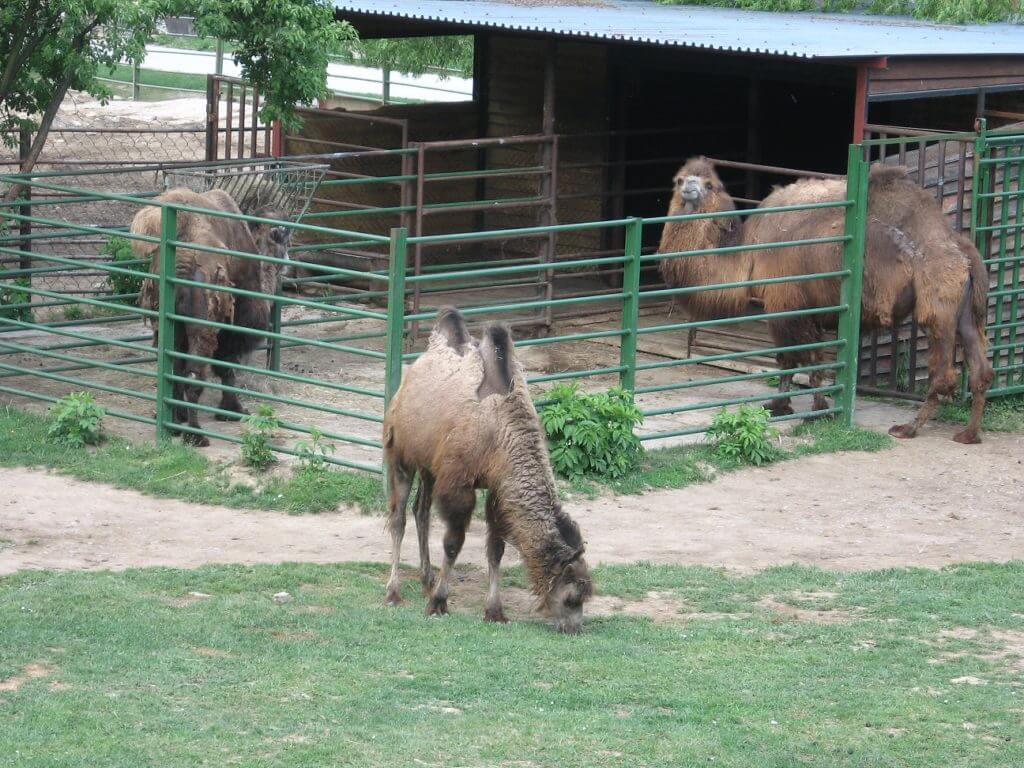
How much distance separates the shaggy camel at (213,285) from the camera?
9867mm

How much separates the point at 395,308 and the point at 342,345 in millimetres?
1706

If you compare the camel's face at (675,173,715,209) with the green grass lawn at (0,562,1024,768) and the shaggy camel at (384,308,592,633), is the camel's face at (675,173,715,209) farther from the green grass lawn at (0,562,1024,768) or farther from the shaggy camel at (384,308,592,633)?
the shaggy camel at (384,308,592,633)

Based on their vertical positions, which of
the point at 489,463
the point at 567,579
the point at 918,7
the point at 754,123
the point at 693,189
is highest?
the point at 918,7

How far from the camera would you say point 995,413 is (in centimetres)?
1152

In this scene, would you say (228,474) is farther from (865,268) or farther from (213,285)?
(865,268)

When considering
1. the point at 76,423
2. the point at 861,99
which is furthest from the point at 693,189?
the point at 76,423

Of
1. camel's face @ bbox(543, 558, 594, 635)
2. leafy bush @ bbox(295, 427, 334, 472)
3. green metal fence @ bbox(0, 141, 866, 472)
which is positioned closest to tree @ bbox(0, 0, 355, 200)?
green metal fence @ bbox(0, 141, 866, 472)

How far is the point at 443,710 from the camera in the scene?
575cm

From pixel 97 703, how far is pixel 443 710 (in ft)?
4.30

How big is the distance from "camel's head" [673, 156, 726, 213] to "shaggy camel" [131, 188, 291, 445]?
3.01m

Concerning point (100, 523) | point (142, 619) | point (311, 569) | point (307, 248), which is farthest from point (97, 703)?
point (307, 248)

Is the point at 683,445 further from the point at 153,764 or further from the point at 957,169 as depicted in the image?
the point at 153,764

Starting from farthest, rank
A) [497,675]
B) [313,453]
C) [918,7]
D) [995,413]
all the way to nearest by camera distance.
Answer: [918,7] < [995,413] < [313,453] < [497,675]

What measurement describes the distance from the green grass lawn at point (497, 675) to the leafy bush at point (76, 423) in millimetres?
2476
